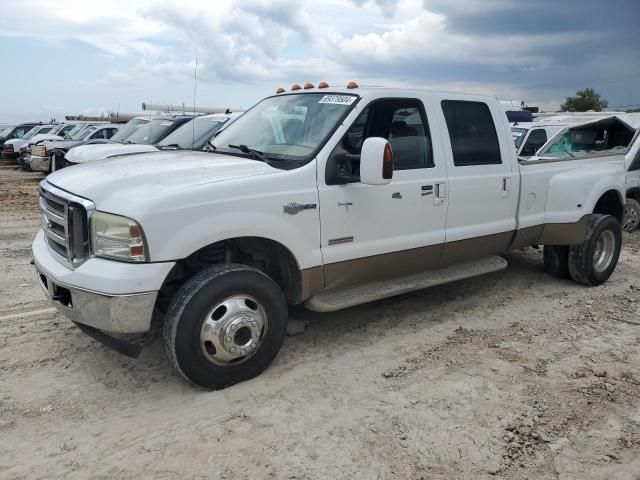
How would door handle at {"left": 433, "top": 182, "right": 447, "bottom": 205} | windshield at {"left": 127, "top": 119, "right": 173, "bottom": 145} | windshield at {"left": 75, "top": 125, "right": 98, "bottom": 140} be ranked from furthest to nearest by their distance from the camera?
windshield at {"left": 75, "top": 125, "right": 98, "bottom": 140} → windshield at {"left": 127, "top": 119, "right": 173, "bottom": 145} → door handle at {"left": 433, "top": 182, "right": 447, "bottom": 205}

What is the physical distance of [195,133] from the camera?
9781 mm

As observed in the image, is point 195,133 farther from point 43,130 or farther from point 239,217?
point 43,130

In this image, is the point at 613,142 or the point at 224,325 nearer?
the point at 224,325

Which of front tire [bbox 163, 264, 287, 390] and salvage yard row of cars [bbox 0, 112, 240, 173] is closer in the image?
front tire [bbox 163, 264, 287, 390]

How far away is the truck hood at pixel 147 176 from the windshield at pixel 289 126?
0.29 m

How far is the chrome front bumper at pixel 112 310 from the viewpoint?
11.1ft

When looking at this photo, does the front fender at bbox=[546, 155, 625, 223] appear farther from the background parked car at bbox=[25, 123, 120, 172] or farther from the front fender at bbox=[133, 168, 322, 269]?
the background parked car at bbox=[25, 123, 120, 172]

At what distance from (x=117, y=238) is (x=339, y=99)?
80.9 inches

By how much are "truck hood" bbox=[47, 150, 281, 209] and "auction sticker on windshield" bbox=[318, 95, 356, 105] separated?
84cm

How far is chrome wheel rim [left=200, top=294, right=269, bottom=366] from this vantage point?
3.61 metres

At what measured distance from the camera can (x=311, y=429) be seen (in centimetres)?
333

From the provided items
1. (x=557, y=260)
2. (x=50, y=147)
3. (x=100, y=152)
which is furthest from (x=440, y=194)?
(x=50, y=147)

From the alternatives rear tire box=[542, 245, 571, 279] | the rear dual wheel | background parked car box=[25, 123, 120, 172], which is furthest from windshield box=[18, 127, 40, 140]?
the rear dual wheel

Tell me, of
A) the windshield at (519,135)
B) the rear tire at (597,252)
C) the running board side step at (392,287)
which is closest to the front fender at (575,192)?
the rear tire at (597,252)
